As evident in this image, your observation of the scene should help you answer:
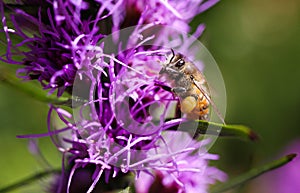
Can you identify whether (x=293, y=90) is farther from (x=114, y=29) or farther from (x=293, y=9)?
(x=114, y=29)

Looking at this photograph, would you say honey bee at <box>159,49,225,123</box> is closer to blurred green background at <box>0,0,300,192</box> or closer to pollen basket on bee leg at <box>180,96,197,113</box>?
pollen basket on bee leg at <box>180,96,197,113</box>

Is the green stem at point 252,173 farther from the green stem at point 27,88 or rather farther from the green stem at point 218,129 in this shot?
the green stem at point 27,88

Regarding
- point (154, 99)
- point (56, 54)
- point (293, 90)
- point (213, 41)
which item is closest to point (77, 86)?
point (56, 54)

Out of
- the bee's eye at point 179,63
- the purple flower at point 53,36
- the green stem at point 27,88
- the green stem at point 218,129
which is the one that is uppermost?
the purple flower at point 53,36

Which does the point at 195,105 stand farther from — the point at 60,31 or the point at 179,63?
the point at 60,31

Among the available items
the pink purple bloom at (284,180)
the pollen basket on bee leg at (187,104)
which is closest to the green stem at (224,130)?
the pollen basket on bee leg at (187,104)

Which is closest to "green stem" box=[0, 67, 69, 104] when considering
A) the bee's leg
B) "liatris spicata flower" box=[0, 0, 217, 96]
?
"liatris spicata flower" box=[0, 0, 217, 96]
